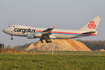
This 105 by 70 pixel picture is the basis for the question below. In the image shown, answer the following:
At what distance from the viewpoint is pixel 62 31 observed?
172 ft

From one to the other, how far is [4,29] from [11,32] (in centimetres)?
331

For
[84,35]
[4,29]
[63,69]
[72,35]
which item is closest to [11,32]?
[4,29]

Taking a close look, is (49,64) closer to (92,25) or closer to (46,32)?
(46,32)

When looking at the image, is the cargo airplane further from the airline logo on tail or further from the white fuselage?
the airline logo on tail

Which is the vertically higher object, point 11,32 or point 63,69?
point 11,32

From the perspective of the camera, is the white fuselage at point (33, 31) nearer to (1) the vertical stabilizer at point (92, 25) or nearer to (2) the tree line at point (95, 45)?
(1) the vertical stabilizer at point (92, 25)

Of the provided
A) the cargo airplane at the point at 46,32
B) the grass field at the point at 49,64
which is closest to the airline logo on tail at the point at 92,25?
the cargo airplane at the point at 46,32

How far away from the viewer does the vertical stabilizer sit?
191 feet

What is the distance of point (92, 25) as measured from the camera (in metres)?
58.8

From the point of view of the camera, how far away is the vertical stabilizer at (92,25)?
58125mm

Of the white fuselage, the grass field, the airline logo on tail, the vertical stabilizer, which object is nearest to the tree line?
the vertical stabilizer

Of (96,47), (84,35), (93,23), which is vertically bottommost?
(96,47)

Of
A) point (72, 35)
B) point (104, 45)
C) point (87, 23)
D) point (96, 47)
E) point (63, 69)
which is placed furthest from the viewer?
point (96, 47)

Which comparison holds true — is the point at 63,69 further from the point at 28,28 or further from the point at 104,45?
the point at 104,45
